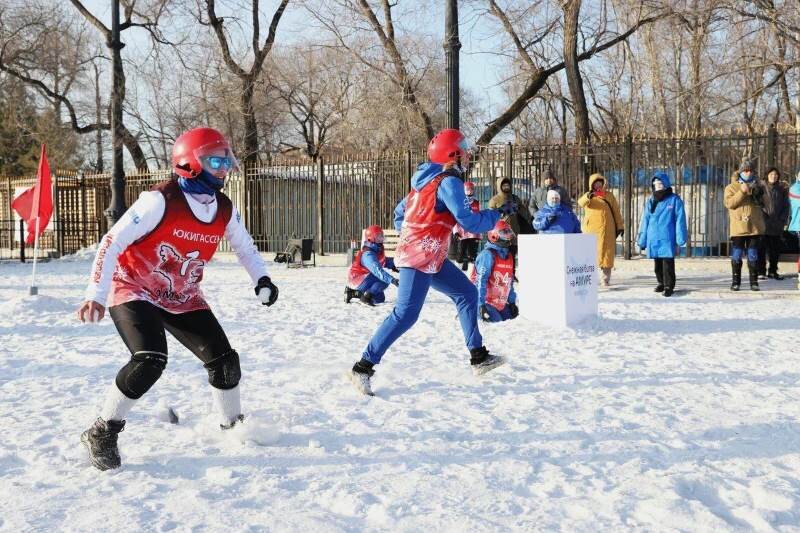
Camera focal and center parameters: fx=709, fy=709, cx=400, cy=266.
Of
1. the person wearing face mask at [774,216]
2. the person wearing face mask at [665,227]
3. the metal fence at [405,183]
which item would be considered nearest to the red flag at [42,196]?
the metal fence at [405,183]

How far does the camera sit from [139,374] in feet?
11.2

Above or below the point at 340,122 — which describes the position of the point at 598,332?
below

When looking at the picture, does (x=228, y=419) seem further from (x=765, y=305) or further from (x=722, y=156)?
(x=722, y=156)

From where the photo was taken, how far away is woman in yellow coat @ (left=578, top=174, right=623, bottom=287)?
11.2 meters

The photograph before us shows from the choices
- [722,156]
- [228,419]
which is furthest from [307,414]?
[722,156]

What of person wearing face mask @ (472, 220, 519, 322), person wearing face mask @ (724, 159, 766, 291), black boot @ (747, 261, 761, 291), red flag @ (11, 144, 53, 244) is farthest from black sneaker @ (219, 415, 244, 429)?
black boot @ (747, 261, 761, 291)

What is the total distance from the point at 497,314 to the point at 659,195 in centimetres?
390

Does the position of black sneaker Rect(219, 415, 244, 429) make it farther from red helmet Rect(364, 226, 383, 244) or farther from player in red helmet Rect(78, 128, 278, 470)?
A: red helmet Rect(364, 226, 383, 244)

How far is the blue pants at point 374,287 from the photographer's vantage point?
384 inches

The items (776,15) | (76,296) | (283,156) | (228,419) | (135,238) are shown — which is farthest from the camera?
(283,156)

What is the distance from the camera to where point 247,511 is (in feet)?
9.55

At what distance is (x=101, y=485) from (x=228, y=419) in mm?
844

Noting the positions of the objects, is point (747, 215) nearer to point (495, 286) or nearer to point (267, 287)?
point (495, 286)

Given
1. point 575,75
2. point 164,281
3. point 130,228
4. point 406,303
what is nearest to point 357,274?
point 406,303
